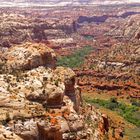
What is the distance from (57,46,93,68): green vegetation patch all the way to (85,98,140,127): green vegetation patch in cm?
4660

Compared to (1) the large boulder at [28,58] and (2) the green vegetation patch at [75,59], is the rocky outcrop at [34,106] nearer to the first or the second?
(1) the large boulder at [28,58]

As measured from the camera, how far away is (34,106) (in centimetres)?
4378

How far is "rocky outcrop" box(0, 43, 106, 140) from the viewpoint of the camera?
135 ft

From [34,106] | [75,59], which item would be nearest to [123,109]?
[34,106]

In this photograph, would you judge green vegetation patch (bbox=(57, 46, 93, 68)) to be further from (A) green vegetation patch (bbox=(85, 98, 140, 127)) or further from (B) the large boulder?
(B) the large boulder

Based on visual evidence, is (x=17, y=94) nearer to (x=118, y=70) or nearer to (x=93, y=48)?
(x=118, y=70)

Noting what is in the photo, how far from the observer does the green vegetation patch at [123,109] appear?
284ft

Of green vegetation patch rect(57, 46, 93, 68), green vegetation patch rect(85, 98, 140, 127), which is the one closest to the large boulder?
green vegetation patch rect(85, 98, 140, 127)

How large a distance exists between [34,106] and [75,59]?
393 ft

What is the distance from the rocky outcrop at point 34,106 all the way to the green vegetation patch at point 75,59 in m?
94.5

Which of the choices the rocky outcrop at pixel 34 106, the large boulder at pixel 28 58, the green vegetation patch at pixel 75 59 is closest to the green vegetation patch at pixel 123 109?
the large boulder at pixel 28 58

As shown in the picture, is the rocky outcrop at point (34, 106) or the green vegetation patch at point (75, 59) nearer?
the rocky outcrop at point (34, 106)

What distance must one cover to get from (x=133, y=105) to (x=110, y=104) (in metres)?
5.53

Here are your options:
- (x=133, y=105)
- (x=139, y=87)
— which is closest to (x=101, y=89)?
(x=139, y=87)
